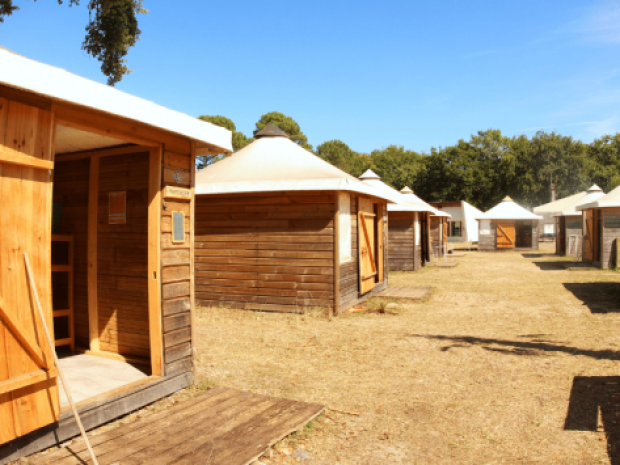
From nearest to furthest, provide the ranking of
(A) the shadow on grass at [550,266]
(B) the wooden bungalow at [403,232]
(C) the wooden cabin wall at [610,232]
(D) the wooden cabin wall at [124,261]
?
(D) the wooden cabin wall at [124,261] < (C) the wooden cabin wall at [610,232] < (B) the wooden bungalow at [403,232] < (A) the shadow on grass at [550,266]

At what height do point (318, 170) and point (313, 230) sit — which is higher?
point (318, 170)

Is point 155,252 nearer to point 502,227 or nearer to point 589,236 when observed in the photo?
point 589,236

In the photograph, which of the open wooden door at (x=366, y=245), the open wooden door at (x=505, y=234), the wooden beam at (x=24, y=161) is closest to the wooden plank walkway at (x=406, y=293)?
the open wooden door at (x=366, y=245)

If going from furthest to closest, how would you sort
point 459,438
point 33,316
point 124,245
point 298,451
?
point 124,245 → point 459,438 → point 298,451 → point 33,316

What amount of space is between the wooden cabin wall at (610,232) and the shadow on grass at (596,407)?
13.8m

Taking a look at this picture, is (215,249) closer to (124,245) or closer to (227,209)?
(227,209)

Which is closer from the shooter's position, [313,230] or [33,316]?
[33,316]

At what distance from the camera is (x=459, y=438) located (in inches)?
164

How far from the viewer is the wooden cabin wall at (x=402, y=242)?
17.7m

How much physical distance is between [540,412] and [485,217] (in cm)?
2780

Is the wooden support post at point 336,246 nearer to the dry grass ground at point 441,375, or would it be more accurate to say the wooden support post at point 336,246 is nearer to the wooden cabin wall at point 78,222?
the dry grass ground at point 441,375

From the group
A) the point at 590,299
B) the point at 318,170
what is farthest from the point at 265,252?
the point at 590,299

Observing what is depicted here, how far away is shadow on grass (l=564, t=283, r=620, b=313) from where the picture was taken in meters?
10.1

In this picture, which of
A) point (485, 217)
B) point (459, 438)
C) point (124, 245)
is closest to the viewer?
point (459, 438)
